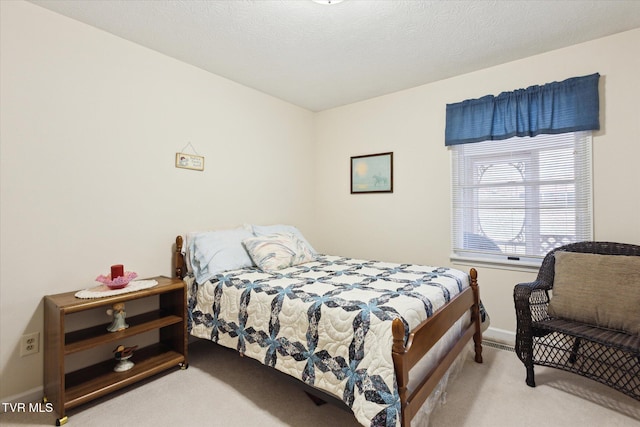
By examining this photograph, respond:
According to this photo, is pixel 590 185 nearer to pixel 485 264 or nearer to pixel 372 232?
pixel 485 264

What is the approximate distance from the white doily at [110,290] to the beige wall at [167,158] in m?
0.17

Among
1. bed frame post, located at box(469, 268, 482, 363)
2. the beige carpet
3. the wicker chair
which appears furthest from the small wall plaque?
the wicker chair

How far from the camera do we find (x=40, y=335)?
79.2 inches

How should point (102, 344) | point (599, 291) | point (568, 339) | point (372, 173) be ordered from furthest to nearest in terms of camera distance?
1. point (372, 173)
2. point (568, 339)
3. point (599, 291)
4. point (102, 344)

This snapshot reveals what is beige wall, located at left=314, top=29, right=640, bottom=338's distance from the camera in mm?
2340

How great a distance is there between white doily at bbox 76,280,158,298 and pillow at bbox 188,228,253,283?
34 centimetres

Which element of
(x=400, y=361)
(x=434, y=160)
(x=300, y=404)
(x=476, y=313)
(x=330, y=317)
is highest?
(x=434, y=160)

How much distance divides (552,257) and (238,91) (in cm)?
329

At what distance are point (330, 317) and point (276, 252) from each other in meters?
1.12

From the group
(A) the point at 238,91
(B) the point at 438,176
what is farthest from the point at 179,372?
(B) the point at 438,176

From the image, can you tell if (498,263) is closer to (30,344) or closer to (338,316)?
(338,316)

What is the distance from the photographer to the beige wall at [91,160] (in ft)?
6.31

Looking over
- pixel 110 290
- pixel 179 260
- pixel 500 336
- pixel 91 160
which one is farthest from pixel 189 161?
pixel 500 336

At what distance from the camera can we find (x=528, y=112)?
2662 millimetres
